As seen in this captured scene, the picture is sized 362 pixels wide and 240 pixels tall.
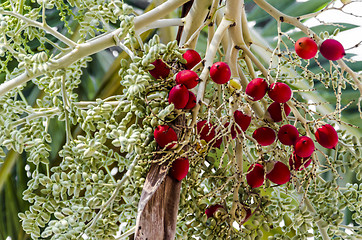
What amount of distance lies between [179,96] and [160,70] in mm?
74

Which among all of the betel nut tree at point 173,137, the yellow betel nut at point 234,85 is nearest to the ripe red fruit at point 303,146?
the betel nut tree at point 173,137

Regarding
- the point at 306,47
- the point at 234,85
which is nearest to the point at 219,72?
the point at 234,85

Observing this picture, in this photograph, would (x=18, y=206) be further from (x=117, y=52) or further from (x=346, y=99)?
(x=346, y=99)

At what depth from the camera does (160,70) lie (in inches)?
22.3

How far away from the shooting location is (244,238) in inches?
24.4

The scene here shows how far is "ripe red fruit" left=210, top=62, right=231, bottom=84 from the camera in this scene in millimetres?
545

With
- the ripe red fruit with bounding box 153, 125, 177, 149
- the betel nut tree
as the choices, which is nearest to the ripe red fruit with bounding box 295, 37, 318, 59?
the betel nut tree

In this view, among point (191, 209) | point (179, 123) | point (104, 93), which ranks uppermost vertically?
point (179, 123)

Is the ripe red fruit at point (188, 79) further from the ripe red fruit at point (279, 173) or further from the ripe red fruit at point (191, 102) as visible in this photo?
the ripe red fruit at point (279, 173)

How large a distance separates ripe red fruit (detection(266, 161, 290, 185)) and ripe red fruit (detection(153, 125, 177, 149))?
0.18 m

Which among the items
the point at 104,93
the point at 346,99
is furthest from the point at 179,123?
the point at 346,99

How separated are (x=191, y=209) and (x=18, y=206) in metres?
0.84

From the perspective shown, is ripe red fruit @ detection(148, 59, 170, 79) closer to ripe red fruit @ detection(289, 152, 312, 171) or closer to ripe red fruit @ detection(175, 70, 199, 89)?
ripe red fruit @ detection(175, 70, 199, 89)

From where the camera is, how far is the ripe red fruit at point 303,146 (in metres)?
0.56
